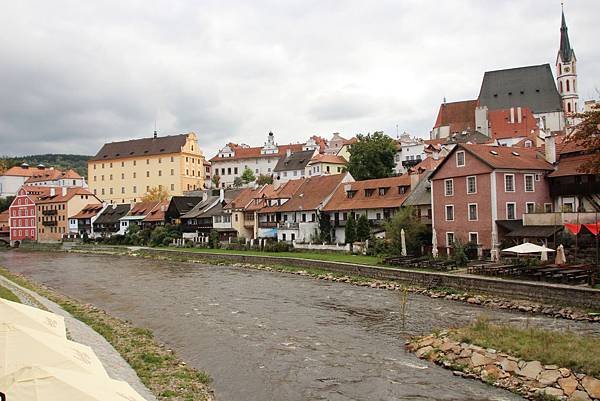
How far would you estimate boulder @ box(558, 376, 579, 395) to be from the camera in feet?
41.5

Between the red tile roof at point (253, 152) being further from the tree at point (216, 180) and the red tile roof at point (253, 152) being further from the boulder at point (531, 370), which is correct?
the boulder at point (531, 370)

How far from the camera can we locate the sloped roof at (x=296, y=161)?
83762mm

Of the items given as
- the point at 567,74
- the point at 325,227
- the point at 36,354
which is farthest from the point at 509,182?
the point at 567,74

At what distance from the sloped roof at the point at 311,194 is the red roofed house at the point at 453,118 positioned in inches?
1588

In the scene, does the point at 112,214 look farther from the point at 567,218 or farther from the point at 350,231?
the point at 567,218

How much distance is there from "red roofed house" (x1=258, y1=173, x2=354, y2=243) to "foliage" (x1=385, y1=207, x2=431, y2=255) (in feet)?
41.5

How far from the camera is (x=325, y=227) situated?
161ft

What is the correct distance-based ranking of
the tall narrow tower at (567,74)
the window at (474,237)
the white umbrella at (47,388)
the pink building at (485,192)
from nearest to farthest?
the white umbrella at (47,388) → the pink building at (485,192) → the window at (474,237) → the tall narrow tower at (567,74)

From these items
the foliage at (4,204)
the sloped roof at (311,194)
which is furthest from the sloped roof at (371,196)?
the foliage at (4,204)

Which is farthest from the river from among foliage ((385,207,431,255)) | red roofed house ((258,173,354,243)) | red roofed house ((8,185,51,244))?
red roofed house ((8,185,51,244))

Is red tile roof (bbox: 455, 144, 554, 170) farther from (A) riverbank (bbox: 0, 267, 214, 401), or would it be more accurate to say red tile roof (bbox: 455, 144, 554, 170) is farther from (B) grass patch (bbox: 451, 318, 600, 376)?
(A) riverbank (bbox: 0, 267, 214, 401)

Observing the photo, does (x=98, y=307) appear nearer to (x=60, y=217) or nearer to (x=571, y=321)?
(x=571, y=321)

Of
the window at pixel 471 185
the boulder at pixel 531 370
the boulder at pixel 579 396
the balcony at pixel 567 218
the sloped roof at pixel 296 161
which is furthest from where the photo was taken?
the sloped roof at pixel 296 161

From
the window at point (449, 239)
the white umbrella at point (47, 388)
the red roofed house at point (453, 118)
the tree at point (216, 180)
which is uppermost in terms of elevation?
the red roofed house at point (453, 118)
